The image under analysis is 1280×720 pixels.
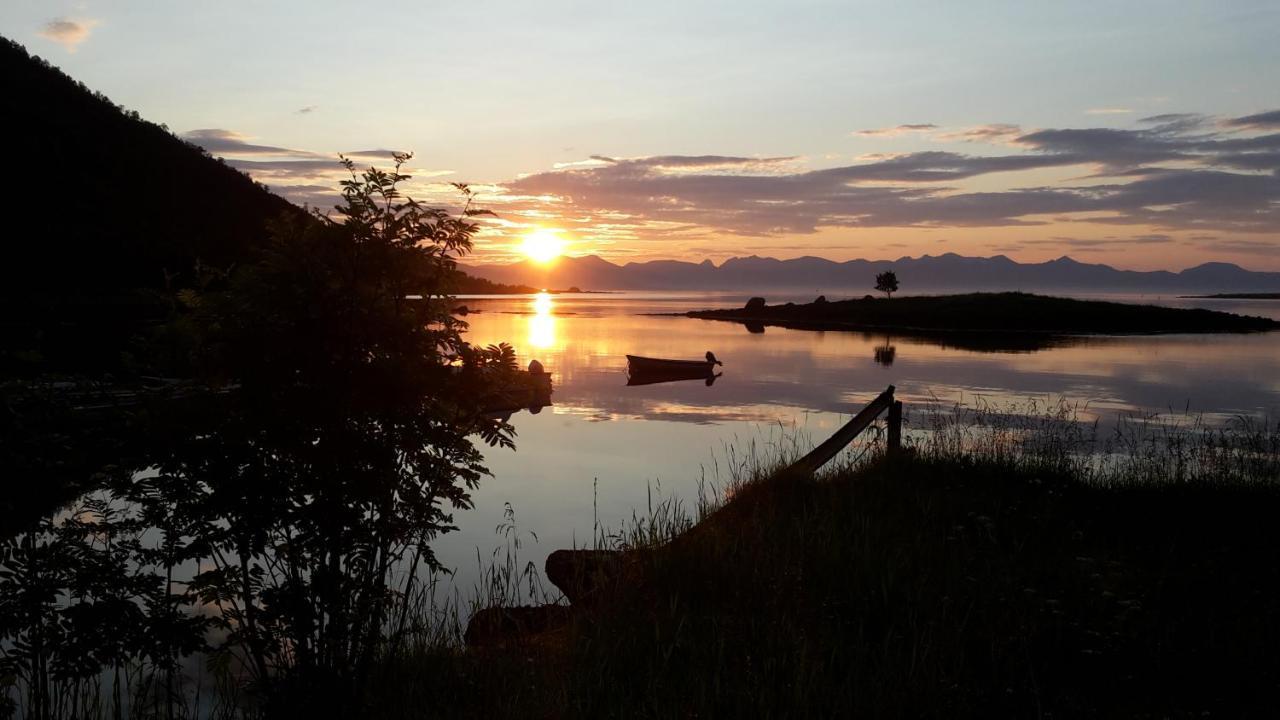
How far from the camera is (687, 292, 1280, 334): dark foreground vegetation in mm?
79312

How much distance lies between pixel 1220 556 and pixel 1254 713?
12.1 ft

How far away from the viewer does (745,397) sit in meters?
35.6

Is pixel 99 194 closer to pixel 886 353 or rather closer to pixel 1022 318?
pixel 886 353

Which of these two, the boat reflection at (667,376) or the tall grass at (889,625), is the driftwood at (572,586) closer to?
the tall grass at (889,625)

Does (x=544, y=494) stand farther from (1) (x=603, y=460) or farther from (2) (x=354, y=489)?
(2) (x=354, y=489)

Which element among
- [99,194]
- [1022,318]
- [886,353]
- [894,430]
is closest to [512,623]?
[894,430]

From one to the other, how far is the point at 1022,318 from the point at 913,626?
274 feet

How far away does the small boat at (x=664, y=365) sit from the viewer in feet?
145

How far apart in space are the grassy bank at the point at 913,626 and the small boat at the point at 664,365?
34.0 meters

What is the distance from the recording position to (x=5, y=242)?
6150 cm

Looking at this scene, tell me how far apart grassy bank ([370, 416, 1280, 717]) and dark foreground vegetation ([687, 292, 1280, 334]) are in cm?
7398

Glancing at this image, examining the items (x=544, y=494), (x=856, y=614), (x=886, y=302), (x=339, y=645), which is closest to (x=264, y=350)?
(x=339, y=645)

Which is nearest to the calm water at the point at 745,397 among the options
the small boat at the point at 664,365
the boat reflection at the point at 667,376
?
the boat reflection at the point at 667,376

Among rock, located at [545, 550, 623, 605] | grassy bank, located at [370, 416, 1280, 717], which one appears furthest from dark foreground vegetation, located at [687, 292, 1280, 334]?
rock, located at [545, 550, 623, 605]
